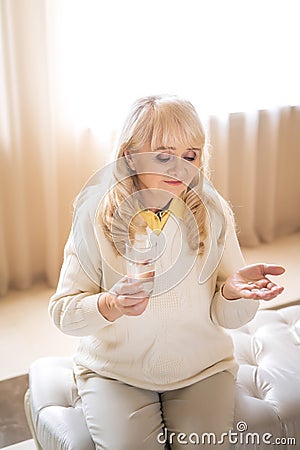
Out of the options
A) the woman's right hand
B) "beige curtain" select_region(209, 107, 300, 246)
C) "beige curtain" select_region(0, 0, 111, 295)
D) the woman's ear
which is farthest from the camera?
"beige curtain" select_region(209, 107, 300, 246)

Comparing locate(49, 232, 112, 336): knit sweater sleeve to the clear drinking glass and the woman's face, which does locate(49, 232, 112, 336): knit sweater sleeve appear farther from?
the woman's face

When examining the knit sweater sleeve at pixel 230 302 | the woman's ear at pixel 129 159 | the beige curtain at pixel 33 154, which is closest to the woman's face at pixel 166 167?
the woman's ear at pixel 129 159

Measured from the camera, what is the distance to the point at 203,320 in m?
1.36

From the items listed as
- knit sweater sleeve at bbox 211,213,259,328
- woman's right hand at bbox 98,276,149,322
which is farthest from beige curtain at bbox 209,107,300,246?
woman's right hand at bbox 98,276,149,322

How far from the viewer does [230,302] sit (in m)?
1.33

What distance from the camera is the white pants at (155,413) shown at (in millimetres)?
1230

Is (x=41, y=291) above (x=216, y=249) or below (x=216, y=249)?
below

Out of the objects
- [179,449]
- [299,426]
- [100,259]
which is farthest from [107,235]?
[299,426]

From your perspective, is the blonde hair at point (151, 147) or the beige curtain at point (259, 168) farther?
the beige curtain at point (259, 168)

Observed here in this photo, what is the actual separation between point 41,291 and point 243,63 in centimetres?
108

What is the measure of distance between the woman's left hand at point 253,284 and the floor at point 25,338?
66 centimetres

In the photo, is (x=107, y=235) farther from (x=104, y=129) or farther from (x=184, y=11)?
(x=184, y=11)

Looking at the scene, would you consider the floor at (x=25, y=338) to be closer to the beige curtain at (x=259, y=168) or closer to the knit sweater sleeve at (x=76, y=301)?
the beige curtain at (x=259, y=168)

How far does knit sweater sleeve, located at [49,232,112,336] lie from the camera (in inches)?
50.3
